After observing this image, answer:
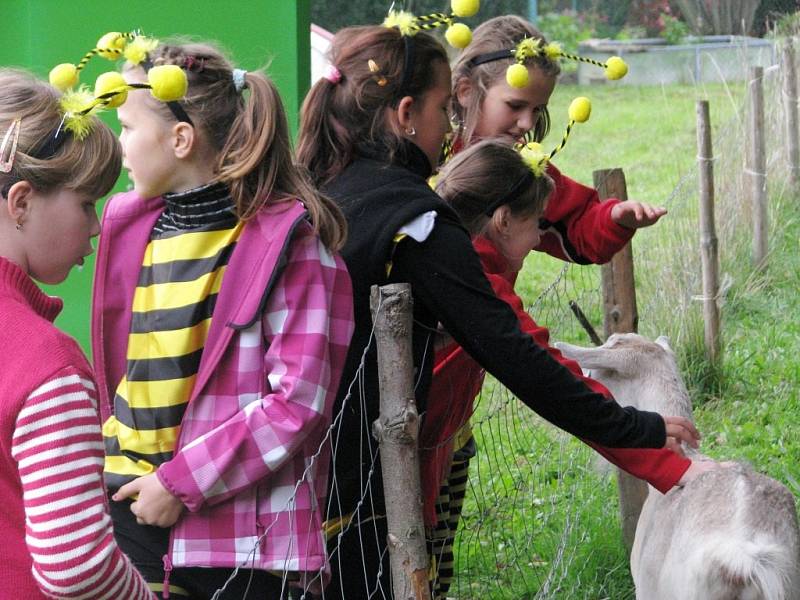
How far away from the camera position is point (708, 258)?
5.92 metres

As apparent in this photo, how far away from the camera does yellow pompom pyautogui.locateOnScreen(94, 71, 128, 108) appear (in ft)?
6.91

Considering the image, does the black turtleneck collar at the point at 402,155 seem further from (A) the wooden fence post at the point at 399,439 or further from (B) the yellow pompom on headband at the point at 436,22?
(A) the wooden fence post at the point at 399,439

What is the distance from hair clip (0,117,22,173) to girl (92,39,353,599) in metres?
0.48

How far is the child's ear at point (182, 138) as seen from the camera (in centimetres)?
231

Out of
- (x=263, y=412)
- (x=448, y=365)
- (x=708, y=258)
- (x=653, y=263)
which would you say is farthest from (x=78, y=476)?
(x=653, y=263)

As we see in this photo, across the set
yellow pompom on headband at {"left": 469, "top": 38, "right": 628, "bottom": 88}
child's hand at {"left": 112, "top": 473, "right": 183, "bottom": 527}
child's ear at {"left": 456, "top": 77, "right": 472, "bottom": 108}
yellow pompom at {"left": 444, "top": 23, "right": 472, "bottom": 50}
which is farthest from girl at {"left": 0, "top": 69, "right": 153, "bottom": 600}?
child's ear at {"left": 456, "top": 77, "right": 472, "bottom": 108}

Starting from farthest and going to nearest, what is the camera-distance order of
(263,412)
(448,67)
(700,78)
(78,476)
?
(700,78) < (448,67) < (263,412) < (78,476)

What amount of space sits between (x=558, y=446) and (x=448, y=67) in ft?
9.56

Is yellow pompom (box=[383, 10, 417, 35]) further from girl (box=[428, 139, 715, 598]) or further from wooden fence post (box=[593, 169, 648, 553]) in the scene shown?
wooden fence post (box=[593, 169, 648, 553])

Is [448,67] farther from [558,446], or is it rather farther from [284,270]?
[558,446]

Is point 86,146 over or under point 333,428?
over

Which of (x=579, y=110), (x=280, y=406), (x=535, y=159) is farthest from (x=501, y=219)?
(x=280, y=406)

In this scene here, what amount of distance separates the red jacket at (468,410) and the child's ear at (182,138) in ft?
2.31

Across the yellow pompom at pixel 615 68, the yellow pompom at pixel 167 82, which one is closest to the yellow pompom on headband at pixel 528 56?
the yellow pompom at pixel 615 68
